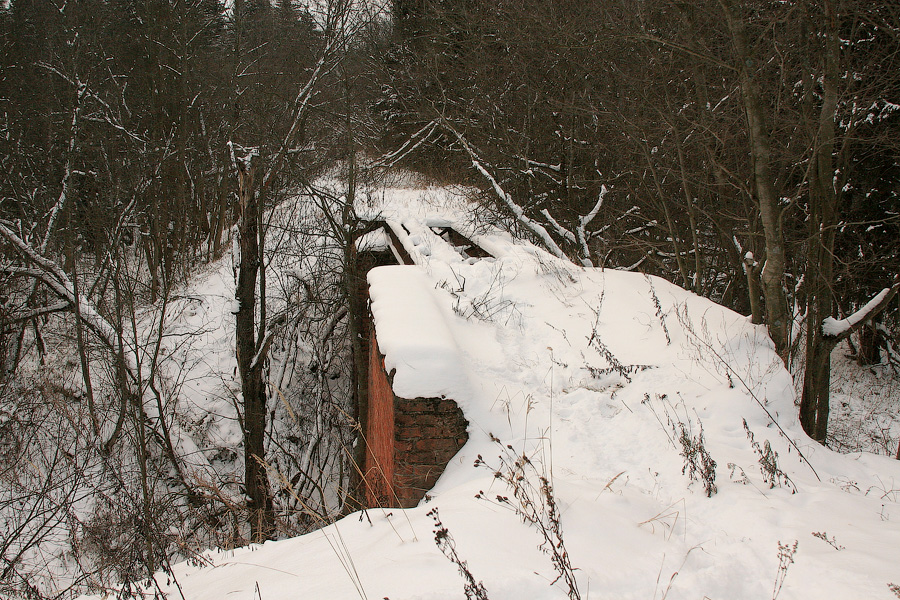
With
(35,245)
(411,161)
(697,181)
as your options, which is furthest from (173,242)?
(697,181)

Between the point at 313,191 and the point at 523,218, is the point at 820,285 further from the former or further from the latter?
the point at 313,191

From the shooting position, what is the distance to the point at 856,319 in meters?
5.12

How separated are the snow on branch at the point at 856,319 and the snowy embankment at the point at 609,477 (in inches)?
40.3

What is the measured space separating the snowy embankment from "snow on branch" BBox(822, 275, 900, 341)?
102 cm

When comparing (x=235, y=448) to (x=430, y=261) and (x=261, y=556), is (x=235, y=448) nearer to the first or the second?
(x=430, y=261)

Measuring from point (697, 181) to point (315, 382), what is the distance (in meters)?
7.33

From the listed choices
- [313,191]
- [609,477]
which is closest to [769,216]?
[609,477]

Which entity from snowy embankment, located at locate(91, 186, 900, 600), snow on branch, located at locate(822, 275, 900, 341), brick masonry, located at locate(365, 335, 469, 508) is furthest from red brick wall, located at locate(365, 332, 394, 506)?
snow on branch, located at locate(822, 275, 900, 341)

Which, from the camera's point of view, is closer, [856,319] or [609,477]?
[609,477]

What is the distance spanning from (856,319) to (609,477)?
11.9 ft

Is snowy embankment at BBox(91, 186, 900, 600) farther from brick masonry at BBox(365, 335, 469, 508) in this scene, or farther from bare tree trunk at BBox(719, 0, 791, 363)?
bare tree trunk at BBox(719, 0, 791, 363)

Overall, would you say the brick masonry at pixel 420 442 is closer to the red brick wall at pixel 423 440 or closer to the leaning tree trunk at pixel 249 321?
the red brick wall at pixel 423 440

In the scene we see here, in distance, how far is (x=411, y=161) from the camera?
1788 cm

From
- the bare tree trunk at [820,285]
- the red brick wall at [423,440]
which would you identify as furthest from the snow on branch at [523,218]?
the red brick wall at [423,440]
